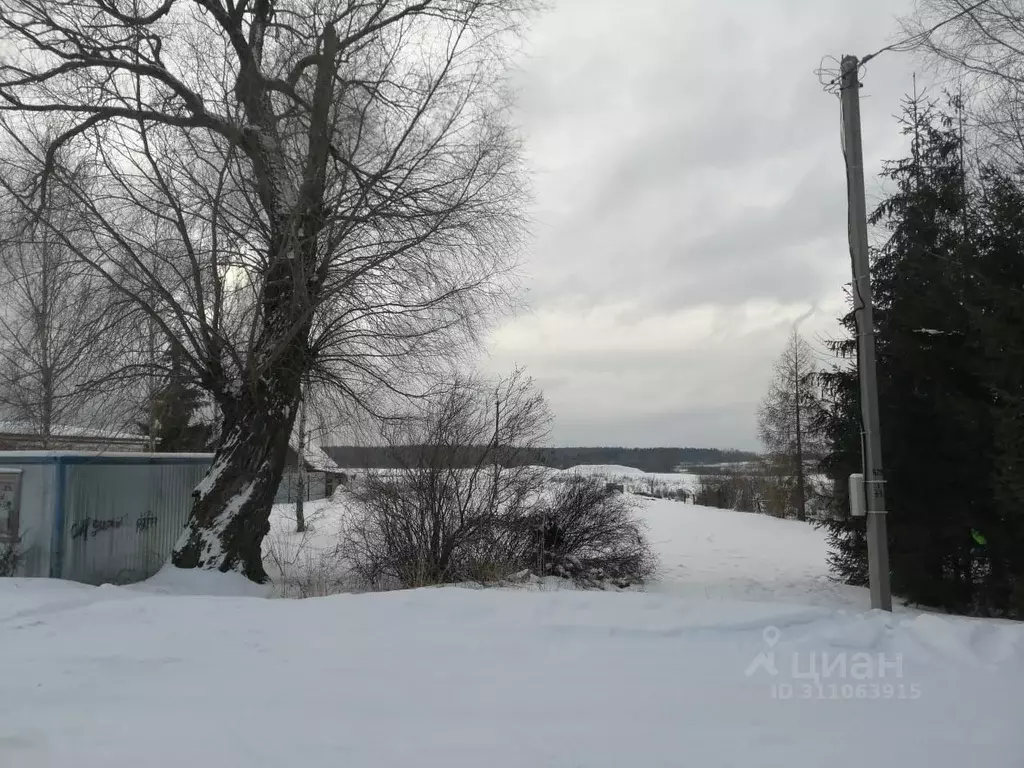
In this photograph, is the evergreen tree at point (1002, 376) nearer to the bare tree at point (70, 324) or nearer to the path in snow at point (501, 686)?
the path in snow at point (501, 686)

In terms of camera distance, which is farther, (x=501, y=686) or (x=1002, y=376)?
(x=1002, y=376)

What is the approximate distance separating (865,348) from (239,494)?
904 cm

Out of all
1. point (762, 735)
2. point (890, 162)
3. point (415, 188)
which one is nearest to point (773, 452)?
point (890, 162)

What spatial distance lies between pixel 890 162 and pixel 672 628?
1313cm

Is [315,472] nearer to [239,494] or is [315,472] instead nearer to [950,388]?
[239,494]

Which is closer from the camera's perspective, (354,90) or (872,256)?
(354,90)

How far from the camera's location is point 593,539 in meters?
13.5

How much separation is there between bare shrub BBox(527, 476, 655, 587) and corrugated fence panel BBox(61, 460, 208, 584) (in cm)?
645

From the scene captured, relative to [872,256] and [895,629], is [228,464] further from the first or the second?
[872,256]

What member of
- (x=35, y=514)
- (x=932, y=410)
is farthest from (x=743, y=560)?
(x=35, y=514)

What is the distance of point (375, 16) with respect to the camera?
1238 cm
